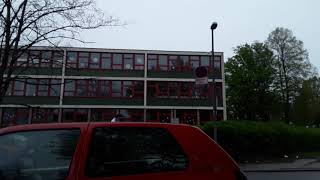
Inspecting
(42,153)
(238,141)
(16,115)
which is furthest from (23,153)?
(16,115)

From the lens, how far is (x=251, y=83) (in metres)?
57.4

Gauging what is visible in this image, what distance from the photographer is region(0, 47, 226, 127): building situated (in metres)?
45.8

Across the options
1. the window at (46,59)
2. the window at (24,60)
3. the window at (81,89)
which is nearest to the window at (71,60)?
the window at (46,59)

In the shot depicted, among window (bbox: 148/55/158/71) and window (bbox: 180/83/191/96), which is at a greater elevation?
window (bbox: 148/55/158/71)

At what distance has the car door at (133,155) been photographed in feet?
11.5

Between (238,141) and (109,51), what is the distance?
29.0 meters

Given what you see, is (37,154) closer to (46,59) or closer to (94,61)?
(46,59)

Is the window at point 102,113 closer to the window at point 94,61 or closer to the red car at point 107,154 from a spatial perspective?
the window at point 94,61

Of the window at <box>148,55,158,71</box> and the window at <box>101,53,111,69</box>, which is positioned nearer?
the window at <box>101,53,111,69</box>

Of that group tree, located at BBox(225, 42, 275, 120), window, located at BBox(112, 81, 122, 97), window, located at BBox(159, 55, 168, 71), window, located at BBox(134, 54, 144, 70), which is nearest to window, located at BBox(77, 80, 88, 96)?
window, located at BBox(112, 81, 122, 97)

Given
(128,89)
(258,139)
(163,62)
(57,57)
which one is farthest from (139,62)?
(57,57)

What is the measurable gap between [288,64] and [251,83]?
6.45 meters

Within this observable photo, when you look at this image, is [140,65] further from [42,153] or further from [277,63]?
[42,153]

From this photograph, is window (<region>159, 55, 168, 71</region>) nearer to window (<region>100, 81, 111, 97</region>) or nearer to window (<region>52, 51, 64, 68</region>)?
window (<region>100, 81, 111, 97</region>)
